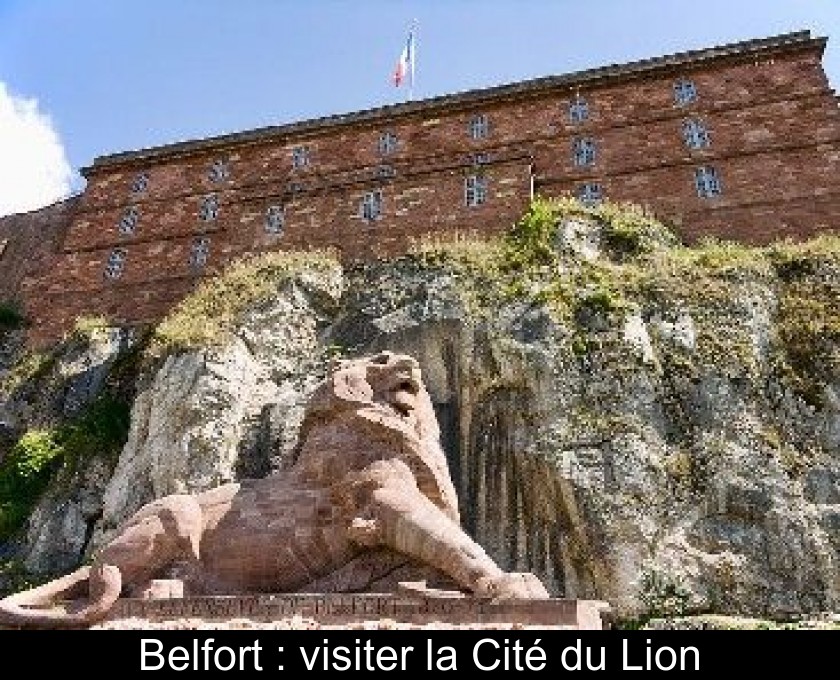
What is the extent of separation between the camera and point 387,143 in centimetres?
2725

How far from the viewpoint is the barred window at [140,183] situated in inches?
1160

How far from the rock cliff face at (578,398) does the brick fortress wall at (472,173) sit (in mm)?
2137

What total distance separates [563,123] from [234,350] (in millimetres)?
11905

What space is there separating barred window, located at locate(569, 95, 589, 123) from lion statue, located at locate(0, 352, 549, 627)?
20.7 m

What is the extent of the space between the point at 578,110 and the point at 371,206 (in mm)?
6648

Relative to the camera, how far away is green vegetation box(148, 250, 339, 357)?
2017 cm

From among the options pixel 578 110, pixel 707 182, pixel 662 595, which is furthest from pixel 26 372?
pixel 707 182

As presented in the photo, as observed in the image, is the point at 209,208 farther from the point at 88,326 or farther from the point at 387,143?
the point at 387,143

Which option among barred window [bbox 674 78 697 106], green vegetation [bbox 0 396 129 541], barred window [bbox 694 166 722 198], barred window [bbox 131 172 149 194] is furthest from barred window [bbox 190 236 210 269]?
barred window [bbox 674 78 697 106]

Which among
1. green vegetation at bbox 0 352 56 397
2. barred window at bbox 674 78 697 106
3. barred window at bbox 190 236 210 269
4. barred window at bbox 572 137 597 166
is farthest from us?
barred window at bbox 190 236 210 269

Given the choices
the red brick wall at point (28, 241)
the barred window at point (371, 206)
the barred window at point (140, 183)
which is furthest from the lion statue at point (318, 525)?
the red brick wall at point (28, 241)
